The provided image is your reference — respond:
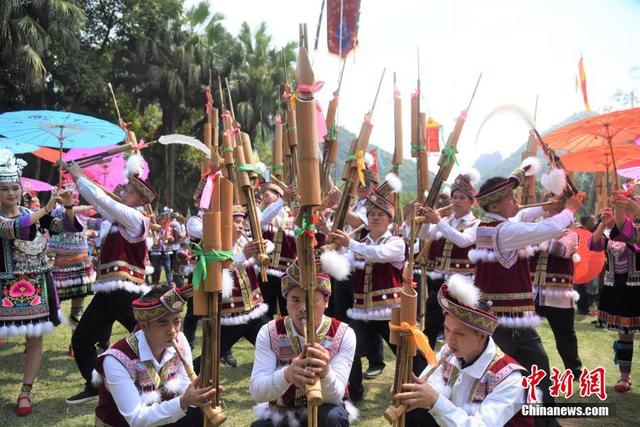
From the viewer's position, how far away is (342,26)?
2.60m

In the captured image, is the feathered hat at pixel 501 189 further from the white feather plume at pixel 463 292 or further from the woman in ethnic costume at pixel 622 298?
the white feather plume at pixel 463 292

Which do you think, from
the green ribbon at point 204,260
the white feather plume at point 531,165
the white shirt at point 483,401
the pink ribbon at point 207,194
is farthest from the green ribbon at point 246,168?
the white feather plume at point 531,165

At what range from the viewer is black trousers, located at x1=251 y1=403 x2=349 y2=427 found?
9.15 ft

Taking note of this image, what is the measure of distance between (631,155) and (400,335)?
4.79 meters

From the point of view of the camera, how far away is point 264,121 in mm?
29406

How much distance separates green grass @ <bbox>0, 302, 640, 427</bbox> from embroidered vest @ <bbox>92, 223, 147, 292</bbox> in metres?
1.11

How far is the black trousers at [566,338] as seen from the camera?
4.86 meters

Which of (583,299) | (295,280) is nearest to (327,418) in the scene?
(295,280)

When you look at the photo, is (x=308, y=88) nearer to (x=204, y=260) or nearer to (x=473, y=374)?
Result: (x=204, y=260)

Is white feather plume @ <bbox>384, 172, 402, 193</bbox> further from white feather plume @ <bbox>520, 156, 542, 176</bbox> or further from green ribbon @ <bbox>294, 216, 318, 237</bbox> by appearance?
green ribbon @ <bbox>294, 216, 318, 237</bbox>

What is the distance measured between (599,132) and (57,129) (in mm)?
5052

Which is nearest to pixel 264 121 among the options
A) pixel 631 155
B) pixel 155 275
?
pixel 155 275

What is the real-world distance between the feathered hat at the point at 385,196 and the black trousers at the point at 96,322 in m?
2.38

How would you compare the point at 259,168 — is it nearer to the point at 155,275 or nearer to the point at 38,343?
the point at 38,343
